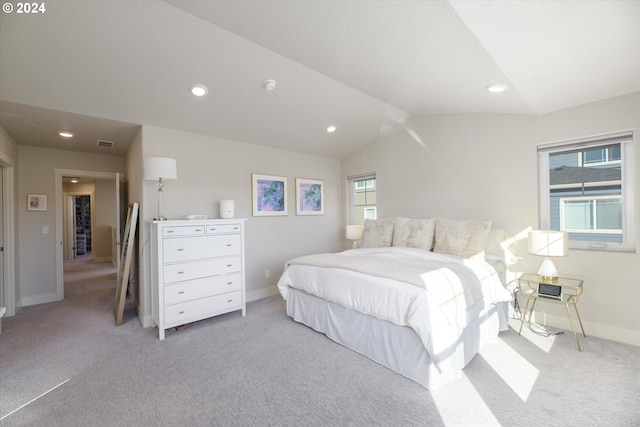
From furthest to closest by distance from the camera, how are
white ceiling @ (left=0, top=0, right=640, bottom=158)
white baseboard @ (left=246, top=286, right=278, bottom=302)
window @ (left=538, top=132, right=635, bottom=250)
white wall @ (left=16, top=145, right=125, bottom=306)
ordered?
white baseboard @ (left=246, top=286, right=278, bottom=302) → white wall @ (left=16, top=145, right=125, bottom=306) → window @ (left=538, top=132, right=635, bottom=250) → white ceiling @ (left=0, top=0, right=640, bottom=158)

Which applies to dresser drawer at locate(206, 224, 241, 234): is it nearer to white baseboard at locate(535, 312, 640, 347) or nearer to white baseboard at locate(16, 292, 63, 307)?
white baseboard at locate(16, 292, 63, 307)

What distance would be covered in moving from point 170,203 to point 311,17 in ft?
8.50

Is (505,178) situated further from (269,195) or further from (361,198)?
(269,195)

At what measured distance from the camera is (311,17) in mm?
1908

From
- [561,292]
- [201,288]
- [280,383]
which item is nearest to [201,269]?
[201,288]

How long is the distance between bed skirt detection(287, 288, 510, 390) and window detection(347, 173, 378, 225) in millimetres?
2297

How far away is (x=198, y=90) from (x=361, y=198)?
320 cm

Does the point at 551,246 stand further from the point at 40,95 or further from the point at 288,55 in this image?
the point at 40,95

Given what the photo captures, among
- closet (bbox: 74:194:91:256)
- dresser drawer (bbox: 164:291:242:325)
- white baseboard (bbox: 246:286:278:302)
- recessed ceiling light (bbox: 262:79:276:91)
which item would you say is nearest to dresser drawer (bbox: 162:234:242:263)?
dresser drawer (bbox: 164:291:242:325)

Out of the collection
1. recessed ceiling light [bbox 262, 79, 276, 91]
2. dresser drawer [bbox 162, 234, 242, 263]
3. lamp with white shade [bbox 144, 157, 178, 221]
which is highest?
recessed ceiling light [bbox 262, 79, 276, 91]

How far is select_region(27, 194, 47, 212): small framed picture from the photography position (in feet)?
13.1

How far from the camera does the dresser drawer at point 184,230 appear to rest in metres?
2.84

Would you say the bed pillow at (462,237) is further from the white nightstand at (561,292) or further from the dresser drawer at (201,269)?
the dresser drawer at (201,269)

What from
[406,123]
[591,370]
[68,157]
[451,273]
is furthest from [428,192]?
[68,157]
